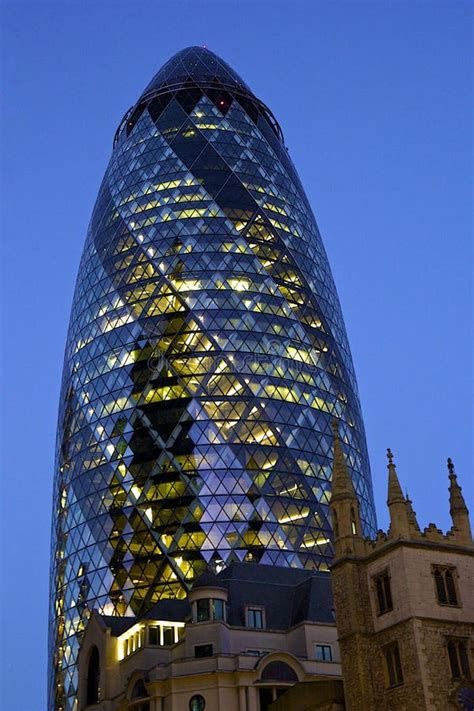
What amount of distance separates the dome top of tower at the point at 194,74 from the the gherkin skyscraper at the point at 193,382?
3619 mm

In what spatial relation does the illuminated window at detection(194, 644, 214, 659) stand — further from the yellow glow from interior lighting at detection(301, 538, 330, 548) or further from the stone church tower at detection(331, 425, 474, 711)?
the yellow glow from interior lighting at detection(301, 538, 330, 548)

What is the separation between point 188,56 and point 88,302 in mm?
27803

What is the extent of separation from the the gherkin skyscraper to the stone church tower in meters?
24.4

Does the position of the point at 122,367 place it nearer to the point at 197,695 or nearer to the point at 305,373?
the point at 305,373

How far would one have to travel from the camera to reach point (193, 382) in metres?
66.8

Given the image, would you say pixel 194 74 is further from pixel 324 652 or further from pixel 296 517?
pixel 324 652

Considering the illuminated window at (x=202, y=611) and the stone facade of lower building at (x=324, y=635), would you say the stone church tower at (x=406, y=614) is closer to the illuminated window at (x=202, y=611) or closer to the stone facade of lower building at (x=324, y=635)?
the stone facade of lower building at (x=324, y=635)

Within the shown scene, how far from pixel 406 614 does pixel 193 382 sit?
33.9 m

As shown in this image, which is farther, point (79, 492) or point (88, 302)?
point (88, 302)

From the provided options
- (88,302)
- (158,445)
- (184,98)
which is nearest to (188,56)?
(184,98)

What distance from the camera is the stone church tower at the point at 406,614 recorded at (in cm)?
3394

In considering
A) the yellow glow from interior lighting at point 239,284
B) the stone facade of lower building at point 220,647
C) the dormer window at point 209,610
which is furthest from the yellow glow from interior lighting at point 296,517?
the yellow glow from interior lighting at point 239,284

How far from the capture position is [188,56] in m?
90.6

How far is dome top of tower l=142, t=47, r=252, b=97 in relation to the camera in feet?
281
